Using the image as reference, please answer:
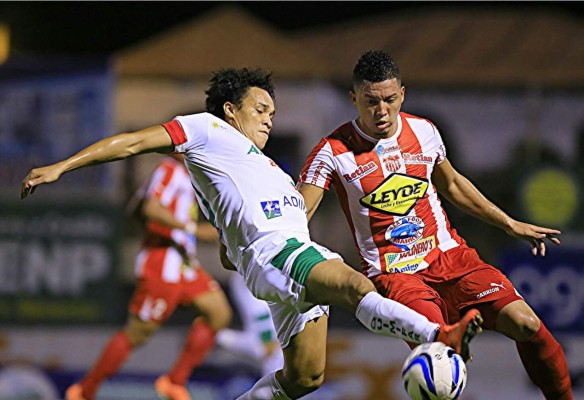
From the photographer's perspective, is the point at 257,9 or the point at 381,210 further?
the point at 257,9

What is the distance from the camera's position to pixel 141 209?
7895 millimetres

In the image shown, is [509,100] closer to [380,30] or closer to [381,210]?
[380,30]

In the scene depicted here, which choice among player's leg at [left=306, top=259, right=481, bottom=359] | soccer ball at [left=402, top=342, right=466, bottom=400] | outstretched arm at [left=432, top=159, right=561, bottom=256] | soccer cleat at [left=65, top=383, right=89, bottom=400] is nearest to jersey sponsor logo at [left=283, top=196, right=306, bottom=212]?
player's leg at [left=306, top=259, right=481, bottom=359]

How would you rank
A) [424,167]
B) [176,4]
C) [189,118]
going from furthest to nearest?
[176,4] → [424,167] → [189,118]

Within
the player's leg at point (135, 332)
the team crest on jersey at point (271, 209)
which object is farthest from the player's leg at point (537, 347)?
the player's leg at point (135, 332)

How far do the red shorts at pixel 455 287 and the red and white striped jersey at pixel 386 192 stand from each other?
63 mm

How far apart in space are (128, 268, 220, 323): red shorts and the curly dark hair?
3.04 metres

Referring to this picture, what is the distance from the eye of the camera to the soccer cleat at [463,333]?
3.78 m

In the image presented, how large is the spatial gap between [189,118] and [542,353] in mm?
1902

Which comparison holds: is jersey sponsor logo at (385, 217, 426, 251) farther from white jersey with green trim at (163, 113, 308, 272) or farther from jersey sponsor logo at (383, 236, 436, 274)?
white jersey with green trim at (163, 113, 308, 272)

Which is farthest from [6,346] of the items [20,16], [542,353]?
[542,353]

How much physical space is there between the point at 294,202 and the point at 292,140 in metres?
3.84

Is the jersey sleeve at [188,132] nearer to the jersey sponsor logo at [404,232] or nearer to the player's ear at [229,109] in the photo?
the player's ear at [229,109]

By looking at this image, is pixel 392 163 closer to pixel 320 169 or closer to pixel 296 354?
pixel 320 169
